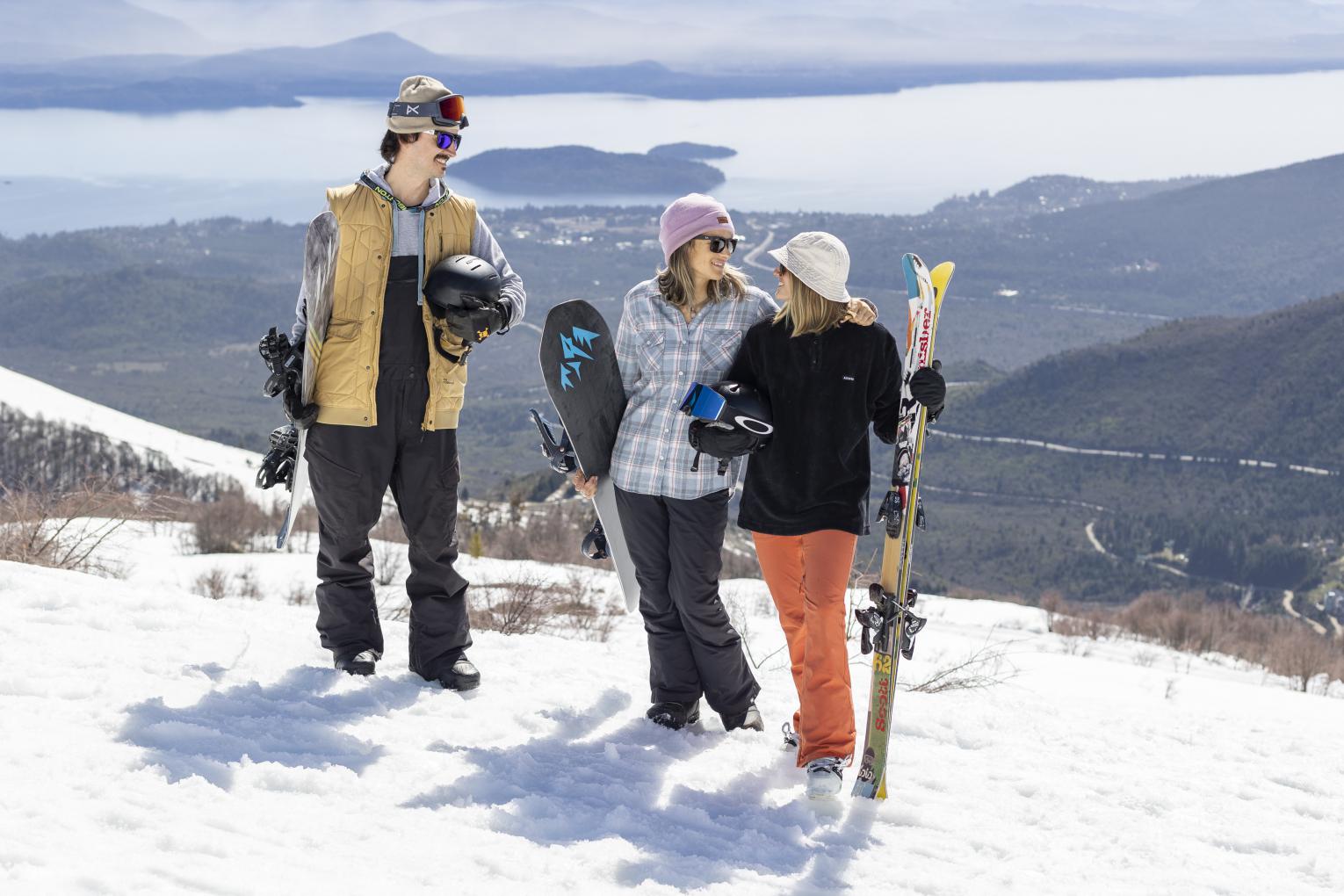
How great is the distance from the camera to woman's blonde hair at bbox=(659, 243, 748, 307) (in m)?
4.42

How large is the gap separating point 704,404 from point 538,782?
1388 millimetres

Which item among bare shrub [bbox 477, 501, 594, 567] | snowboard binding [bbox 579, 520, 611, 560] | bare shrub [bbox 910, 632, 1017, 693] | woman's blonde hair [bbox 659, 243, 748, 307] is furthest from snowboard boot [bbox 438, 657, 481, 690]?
bare shrub [bbox 477, 501, 594, 567]

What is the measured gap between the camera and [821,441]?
4.26 meters

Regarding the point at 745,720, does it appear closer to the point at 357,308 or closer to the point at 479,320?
the point at 479,320

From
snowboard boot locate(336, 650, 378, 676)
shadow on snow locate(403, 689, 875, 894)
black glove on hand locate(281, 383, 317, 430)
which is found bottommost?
shadow on snow locate(403, 689, 875, 894)

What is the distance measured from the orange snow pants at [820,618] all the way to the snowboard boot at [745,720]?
0.39 metres

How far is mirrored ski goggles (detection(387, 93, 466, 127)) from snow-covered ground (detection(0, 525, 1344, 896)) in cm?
220

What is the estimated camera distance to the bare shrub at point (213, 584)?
7.62 meters

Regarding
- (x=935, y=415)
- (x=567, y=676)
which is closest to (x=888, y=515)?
(x=935, y=415)

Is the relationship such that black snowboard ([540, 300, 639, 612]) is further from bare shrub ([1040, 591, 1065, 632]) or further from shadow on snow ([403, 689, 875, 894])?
bare shrub ([1040, 591, 1065, 632])

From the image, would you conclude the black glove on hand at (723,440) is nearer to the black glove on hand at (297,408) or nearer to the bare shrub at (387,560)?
the black glove on hand at (297,408)

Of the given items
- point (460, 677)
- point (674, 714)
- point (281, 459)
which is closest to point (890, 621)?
point (674, 714)

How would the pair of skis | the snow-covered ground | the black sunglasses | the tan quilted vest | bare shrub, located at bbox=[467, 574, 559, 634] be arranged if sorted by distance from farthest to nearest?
1. bare shrub, located at bbox=[467, 574, 559, 634]
2. the tan quilted vest
3. the black sunglasses
4. the pair of skis
5. the snow-covered ground

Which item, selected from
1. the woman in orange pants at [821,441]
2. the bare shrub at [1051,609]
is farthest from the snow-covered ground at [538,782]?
the bare shrub at [1051,609]
